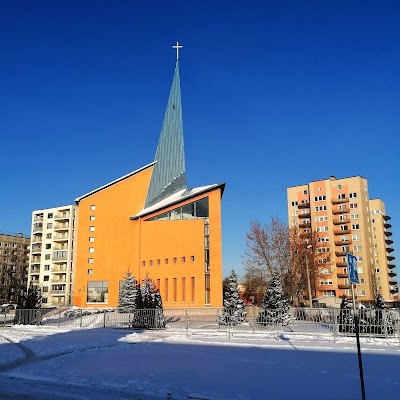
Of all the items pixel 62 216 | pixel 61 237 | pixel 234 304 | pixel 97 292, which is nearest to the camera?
pixel 234 304

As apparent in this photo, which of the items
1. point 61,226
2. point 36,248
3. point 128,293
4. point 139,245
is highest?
point 61,226

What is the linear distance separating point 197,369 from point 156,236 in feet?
140

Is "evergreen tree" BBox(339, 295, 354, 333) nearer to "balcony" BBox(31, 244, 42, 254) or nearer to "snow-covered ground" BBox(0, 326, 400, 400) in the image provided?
"snow-covered ground" BBox(0, 326, 400, 400)

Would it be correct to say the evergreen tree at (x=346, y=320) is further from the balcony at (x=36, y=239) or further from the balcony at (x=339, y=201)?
the balcony at (x=36, y=239)

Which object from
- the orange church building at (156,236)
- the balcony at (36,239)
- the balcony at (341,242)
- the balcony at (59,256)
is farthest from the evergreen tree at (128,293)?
the balcony at (341,242)

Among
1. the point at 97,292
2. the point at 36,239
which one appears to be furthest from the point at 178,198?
the point at 36,239

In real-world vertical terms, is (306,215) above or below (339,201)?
below

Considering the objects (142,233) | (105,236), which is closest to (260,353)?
(142,233)

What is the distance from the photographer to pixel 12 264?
102 metres

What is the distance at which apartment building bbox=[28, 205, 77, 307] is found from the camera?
7856 cm

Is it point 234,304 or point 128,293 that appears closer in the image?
point 234,304

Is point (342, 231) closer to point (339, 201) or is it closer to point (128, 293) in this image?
point (339, 201)

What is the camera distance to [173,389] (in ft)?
28.2

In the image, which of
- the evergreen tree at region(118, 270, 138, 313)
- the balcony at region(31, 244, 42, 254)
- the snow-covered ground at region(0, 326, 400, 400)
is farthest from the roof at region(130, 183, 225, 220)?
the balcony at region(31, 244, 42, 254)
